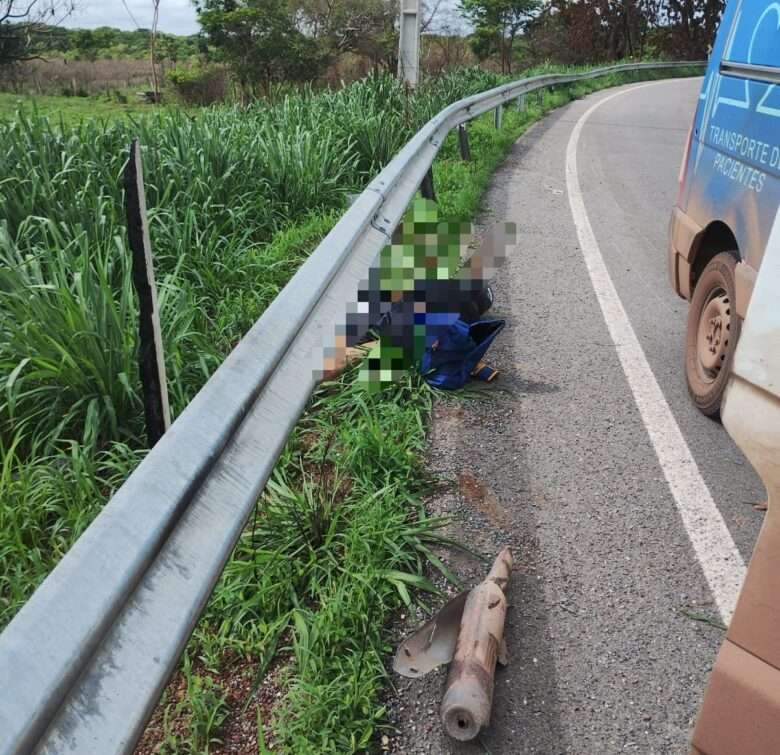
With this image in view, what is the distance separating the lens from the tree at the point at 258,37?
4738 centimetres

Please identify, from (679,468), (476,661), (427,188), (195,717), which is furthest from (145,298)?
(427,188)

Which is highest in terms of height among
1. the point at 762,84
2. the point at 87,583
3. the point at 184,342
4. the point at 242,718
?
the point at 762,84

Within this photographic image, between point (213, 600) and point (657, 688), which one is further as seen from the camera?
point (213, 600)

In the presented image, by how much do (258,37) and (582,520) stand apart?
165ft

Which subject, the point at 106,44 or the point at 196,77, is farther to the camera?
the point at 106,44

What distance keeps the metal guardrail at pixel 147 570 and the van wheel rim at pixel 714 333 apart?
7.43 feet

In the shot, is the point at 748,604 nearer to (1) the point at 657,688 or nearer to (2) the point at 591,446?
(1) the point at 657,688

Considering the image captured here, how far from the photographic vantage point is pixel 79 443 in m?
3.37

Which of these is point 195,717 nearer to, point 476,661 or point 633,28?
point 476,661

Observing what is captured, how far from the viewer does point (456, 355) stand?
162 inches

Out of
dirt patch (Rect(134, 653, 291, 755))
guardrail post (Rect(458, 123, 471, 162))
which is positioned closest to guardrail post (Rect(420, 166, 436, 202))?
guardrail post (Rect(458, 123, 471, 162))

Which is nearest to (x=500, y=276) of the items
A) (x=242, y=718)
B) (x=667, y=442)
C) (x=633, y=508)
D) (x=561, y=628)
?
(x=667, y=442)

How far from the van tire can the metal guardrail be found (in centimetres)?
214

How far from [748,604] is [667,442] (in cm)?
219
